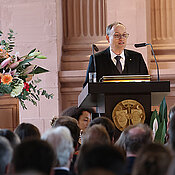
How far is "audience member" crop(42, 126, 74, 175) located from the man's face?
3.07 m

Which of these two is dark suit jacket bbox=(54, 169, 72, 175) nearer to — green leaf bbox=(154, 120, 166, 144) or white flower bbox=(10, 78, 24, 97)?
green leaf bbox=(154, 120, 166, 144)

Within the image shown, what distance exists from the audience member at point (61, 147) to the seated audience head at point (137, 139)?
1.56 feet

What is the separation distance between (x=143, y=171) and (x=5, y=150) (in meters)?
1.04

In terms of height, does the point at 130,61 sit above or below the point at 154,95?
above

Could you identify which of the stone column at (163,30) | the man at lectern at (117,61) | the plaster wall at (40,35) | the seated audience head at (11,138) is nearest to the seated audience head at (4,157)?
the seated audience head at (11,138)

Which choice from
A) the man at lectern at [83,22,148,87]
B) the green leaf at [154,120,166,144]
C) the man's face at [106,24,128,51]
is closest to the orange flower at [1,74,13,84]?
the man at lectern at [83,22,148,87]

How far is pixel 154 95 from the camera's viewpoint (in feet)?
19.9

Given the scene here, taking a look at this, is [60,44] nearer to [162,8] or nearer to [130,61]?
[162,8]

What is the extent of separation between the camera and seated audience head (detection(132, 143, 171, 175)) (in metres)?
2.85

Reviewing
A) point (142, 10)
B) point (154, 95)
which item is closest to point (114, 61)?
point (154, 95)

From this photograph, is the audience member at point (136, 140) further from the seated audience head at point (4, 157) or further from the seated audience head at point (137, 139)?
the seated audience head at point (4, 157)

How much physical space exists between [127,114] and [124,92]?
26cm

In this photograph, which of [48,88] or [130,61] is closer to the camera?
[130,61]

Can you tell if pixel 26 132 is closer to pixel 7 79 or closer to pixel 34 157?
pixel 7 79
